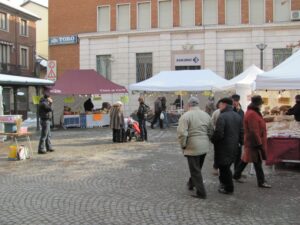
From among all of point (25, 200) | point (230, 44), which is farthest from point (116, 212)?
point (230, 44)

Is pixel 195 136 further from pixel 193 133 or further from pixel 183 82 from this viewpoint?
pixel 183 82

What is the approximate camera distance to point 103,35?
3378cm

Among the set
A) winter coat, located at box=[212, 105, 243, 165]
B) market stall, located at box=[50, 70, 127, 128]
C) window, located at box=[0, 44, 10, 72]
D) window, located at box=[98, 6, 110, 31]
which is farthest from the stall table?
window, located at box=[0, 44, 10, 72]

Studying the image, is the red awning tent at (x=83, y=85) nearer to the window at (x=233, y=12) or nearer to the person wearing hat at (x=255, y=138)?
the window at (x=233, y=12)

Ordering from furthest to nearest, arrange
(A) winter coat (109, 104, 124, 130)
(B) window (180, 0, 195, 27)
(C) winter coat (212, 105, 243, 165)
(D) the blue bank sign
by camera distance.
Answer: (D) the blue bank sign
(B) window (180, 0, 195, 27)
(A) winter coat (109, 104, 124, 130)
(C) winter coat (212, 105, 243, 165)

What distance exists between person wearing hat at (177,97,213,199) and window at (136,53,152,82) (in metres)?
25.3

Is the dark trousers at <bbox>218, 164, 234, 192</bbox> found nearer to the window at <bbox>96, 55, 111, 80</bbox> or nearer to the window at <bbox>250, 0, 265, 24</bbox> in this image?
the window at <bbox>250, 0, 265, 24</bbox>

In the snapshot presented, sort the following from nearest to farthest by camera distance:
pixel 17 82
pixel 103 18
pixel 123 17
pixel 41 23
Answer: pixel 17 82, pixel 123 17, pixel 103 18, pixel 41 23

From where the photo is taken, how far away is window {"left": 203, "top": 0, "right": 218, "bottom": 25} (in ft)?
103

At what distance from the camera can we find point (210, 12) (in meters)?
31.6

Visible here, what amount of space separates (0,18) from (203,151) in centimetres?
4106

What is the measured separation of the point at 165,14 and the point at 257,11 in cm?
638

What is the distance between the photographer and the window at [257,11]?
30.7 m

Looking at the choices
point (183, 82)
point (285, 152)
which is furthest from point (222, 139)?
point (183, 82)
